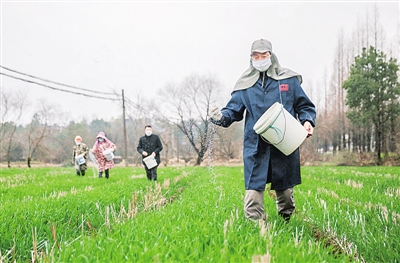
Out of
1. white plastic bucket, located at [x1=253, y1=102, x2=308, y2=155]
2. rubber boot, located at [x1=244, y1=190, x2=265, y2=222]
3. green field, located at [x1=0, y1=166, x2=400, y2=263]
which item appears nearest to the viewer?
green field, located at [x1=0, y1=166, x2=400, y2=263]

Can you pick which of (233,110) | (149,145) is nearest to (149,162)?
(149,145)

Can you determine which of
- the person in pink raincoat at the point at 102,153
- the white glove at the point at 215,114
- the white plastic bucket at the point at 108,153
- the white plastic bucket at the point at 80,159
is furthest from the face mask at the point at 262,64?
the white plastic bucket at the point at 80,159

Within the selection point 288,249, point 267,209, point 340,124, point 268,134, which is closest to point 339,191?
point 267,209

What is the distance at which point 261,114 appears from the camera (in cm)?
339

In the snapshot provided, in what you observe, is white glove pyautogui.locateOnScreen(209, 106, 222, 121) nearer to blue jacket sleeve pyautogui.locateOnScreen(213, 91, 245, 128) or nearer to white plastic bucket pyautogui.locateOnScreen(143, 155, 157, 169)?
blue jacket sleeve pyautogui.locateOnScreen(213, 91, 245, 128)

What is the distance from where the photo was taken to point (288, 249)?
6.51 ft

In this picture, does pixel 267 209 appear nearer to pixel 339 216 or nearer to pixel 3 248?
pixel 339 216

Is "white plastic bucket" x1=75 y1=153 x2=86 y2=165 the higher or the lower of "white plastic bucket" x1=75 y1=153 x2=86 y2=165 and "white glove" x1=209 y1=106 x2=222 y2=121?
the lower

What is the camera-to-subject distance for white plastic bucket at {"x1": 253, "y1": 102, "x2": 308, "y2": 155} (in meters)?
2.96

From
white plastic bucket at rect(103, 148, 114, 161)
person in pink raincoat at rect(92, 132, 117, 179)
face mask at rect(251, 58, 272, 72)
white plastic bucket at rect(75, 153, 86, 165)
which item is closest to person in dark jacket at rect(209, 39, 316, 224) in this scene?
face mask at rect(251, 58, 272, 72)

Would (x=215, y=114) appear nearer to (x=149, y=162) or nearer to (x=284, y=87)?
(x=284, y=87)

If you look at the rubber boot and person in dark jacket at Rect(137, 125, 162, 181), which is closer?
the rubber boot

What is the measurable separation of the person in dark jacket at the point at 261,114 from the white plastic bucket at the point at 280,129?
9.0 inches

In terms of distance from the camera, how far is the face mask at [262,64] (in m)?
3.47
